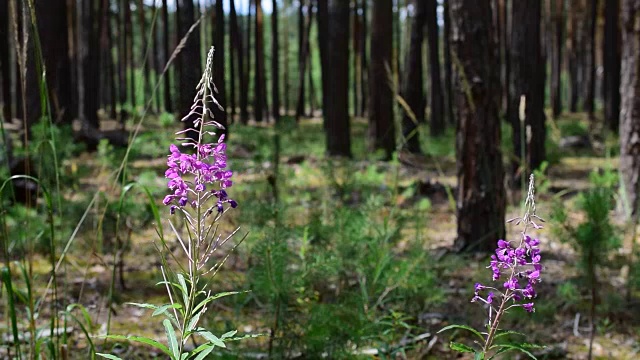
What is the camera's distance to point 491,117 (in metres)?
5.07

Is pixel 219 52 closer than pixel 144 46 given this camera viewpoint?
Yes

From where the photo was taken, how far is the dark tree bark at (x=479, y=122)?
5062 mm

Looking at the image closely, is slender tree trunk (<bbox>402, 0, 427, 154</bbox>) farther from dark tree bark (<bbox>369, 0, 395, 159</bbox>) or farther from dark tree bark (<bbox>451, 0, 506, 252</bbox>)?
dark tree bark (<bbox>451, 0, 506, 252</bbox>)

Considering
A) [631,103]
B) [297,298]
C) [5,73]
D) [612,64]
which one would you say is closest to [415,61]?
[612,64]

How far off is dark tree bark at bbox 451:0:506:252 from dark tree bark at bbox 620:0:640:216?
163cm

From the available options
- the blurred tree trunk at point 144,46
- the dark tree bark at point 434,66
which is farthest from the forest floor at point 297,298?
the dark tree bark at point 434,66

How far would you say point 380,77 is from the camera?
11648 mm

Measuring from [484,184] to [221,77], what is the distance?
2333 millimetres

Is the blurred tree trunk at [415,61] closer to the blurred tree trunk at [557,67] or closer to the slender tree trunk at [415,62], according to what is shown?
the slender tree trunk at [415,62]

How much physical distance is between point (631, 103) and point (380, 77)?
586 centimetres

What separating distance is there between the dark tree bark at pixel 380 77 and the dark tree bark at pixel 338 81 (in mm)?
488

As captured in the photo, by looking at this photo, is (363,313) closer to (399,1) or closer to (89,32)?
(89,32)

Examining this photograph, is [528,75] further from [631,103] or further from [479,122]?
[479,122]

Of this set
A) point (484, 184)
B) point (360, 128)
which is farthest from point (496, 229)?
point (360, 128)
